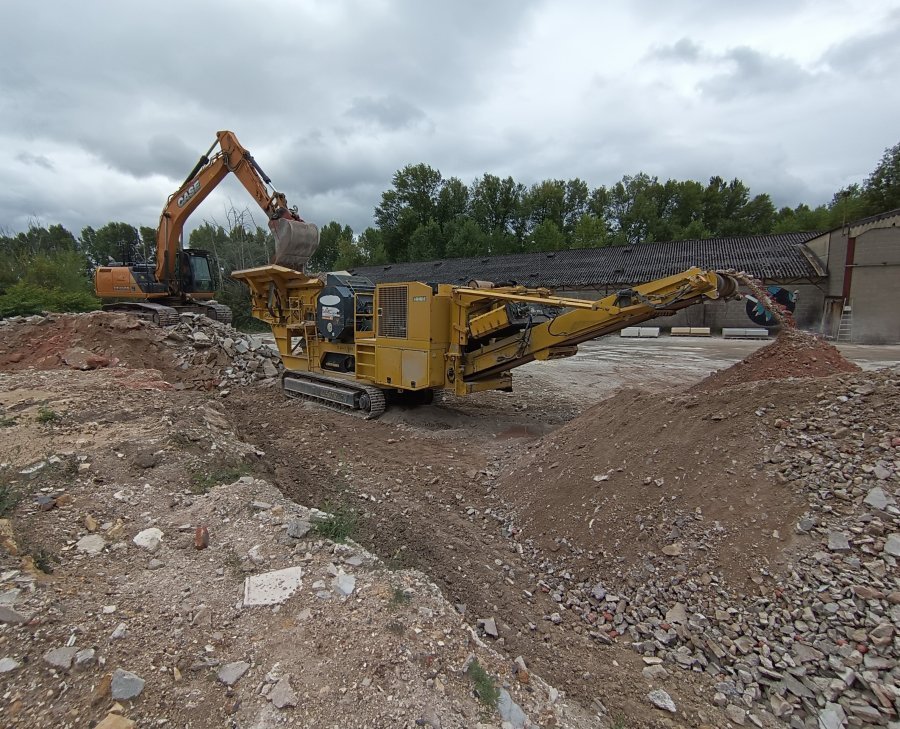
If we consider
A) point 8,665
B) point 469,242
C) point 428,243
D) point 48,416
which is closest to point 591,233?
point 469,242

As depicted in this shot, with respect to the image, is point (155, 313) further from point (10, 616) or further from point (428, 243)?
point (428, 243)

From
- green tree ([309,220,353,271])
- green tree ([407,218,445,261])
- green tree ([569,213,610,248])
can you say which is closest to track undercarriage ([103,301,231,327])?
green tree ([407,218,445,261])

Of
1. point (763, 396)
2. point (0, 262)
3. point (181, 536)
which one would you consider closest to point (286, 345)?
point (181, 536)

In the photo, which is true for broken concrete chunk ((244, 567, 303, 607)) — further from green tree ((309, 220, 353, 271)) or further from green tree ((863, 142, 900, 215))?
green tree ((309, 220, 353, 271))

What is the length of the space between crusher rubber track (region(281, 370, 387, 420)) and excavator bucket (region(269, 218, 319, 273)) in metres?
2.15

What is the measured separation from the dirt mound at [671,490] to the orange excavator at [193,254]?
6567 millimetres

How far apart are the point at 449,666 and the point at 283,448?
15.1 feet

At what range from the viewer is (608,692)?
260cm

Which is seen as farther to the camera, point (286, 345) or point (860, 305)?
point (860, 305)

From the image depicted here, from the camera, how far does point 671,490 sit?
3.77 meters

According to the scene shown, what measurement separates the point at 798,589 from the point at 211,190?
12359mm

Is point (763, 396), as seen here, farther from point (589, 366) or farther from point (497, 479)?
point (589, 366)

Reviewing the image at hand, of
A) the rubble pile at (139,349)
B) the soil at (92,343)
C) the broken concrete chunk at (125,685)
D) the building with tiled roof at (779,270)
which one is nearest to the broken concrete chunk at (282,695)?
the broken concrete chunk at (125,685)

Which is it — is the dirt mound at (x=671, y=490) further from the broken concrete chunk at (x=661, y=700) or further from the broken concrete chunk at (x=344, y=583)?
the broken concrete chunk at (x=344, y=583)
